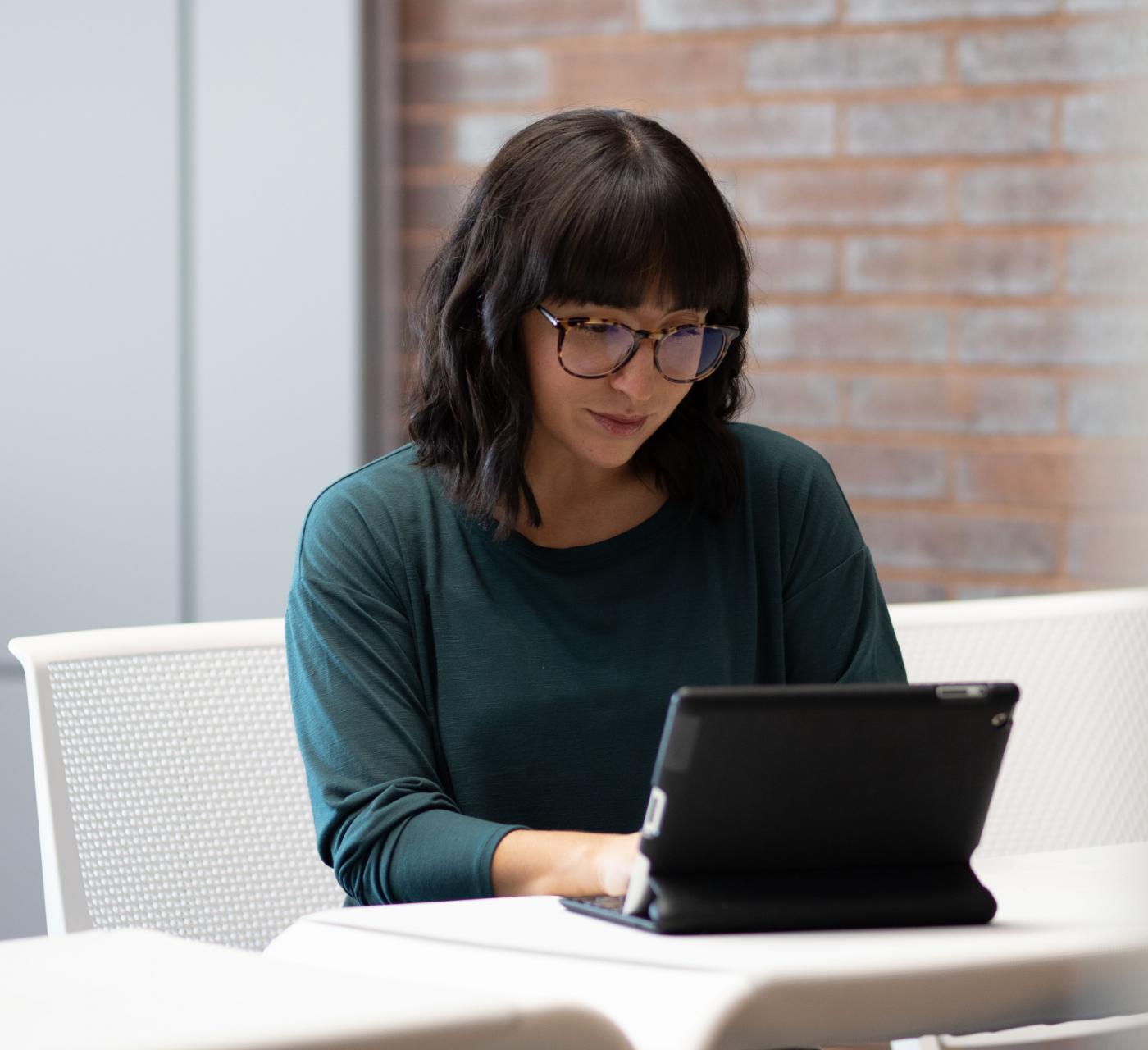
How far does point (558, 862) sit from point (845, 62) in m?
1.66

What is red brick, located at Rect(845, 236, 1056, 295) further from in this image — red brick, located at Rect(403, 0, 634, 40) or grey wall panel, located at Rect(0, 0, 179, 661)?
grey wall panel, located at Rect(0, 0, 179, 661)

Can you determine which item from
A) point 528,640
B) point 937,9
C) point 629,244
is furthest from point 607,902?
point 937,9

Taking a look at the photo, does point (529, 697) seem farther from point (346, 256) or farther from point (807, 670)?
point (346, 256)

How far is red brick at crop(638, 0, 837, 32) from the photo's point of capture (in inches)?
98.0

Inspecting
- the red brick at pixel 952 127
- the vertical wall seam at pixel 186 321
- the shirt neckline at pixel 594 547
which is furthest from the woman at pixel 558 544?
the vertical wall seam at pixel 186 321

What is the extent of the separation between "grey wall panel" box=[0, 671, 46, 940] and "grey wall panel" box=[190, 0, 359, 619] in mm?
457

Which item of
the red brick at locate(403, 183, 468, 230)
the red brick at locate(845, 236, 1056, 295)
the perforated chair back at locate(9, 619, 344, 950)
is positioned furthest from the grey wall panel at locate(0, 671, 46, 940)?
the red brick at locate(845, 236, 1056, 295)

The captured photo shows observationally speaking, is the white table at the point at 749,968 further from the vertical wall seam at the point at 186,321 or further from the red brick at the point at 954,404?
the vertical wall seam at the point at 186,321

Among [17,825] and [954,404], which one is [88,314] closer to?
[17,825]

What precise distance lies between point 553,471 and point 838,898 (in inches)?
30.7

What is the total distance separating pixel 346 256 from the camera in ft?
8.75

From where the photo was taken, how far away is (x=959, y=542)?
8.21 feet

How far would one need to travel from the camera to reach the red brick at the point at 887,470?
2500mm

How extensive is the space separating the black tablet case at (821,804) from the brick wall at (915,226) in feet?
4.84
